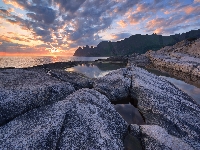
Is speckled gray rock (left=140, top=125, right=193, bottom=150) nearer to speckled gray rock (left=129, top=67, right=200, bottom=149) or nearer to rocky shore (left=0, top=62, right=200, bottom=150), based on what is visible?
rocky shore (left=0, top=62, right=200, bottom=150)

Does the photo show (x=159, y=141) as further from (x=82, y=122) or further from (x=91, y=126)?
(x=82, y=122)

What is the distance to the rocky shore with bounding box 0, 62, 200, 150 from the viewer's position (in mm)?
4250

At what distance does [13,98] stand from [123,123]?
4529 mm

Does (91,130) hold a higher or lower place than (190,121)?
higher

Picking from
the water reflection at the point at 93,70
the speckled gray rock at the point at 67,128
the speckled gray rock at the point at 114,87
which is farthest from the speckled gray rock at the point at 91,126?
the water reflection at the point at 93,70

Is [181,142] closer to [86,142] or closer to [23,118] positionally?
[86,142]

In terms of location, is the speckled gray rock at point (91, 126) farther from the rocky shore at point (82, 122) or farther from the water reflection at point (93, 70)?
the water reflection at point (93, 70)

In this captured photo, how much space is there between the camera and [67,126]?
4.68 meters

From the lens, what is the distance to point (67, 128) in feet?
15.1

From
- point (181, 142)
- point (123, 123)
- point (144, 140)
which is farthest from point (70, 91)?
point (181, 142)

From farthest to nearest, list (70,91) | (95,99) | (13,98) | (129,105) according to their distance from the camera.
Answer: (129,105) → (70,91) → (95,99) → (13,98)

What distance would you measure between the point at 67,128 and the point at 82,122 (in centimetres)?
56

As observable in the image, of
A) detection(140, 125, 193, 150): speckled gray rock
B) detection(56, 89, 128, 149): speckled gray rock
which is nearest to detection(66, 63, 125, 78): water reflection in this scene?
detection(56, 89, 128, 149): speckled gray rock

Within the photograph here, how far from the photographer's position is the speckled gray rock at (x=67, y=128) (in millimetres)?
4102
